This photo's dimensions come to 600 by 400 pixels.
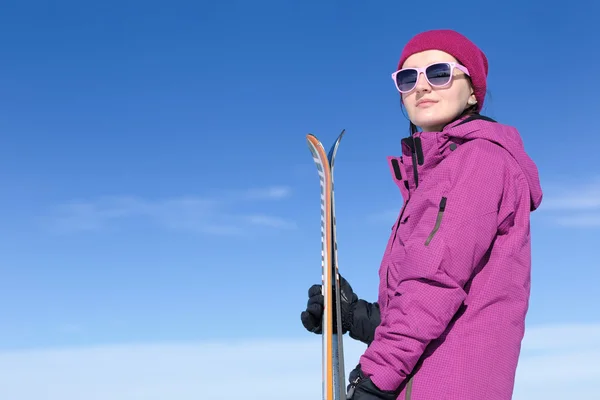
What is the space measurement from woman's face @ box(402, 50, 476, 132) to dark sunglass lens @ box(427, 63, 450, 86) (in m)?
0.03

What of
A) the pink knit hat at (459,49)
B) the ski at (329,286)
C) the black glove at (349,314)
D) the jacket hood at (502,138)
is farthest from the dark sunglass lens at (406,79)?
the black glove at (349,314)

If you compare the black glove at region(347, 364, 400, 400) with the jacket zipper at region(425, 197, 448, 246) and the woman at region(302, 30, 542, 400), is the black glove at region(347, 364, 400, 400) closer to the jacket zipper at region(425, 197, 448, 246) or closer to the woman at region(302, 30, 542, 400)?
the woman at region(302, 30, 542, 400)

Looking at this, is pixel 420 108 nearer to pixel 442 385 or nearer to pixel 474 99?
pixel 474 99

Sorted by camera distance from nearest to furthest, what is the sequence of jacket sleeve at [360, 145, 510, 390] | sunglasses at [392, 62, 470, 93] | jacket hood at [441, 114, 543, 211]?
jacket sleeve at [360, 145, 510, 390] < jacket hood at [441, 114, 543, 211] < sunglasses at [392, 62, 470, 93]

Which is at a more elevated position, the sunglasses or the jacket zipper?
the sunglasses

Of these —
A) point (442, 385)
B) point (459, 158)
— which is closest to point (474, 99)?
point (459, 158)

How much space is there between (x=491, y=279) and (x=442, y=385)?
0.53 metres

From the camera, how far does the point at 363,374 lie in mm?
2961

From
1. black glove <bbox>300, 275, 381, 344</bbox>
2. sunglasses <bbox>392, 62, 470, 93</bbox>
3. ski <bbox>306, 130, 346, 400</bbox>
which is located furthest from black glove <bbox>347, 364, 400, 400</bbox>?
sunglasses <bbox>392, 62, 470, 93</bbox>

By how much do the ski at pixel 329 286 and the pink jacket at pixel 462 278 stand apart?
27.4 inches

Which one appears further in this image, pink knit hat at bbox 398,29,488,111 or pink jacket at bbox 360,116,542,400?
pink knit hat at bbox 398,29,488,111

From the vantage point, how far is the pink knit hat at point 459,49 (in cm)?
372

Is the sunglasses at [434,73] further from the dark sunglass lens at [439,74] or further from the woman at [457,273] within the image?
the woman at [457,273]

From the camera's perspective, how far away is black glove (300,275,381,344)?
4.00 metres
